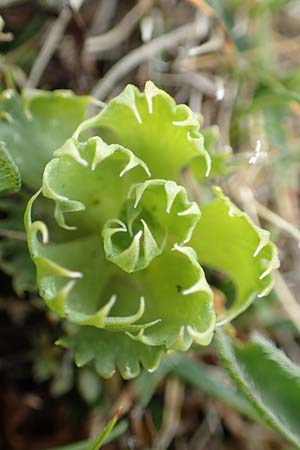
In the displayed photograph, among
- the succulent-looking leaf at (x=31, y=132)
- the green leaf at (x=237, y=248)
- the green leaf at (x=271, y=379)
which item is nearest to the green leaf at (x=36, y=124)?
the succulent-looking leaf at (x=31, y=132)

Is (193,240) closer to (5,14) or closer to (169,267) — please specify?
(169,267)

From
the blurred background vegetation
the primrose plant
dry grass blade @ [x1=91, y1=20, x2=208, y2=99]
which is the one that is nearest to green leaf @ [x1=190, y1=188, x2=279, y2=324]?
the primrose plant

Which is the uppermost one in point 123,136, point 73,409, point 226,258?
point 123,136

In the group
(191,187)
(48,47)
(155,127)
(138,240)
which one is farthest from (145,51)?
(138,240)

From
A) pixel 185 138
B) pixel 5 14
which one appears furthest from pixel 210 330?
pixel 5 14

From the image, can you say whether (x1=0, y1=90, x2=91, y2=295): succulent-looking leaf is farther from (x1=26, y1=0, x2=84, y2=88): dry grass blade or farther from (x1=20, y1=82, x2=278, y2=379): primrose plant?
(x1=26, y1=0, x2=84, y2=88): dry grass blade

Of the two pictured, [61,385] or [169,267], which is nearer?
[169,267]

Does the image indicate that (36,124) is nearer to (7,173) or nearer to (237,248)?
(7,173)
